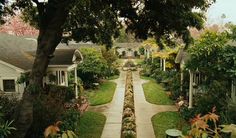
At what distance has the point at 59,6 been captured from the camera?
12.0m

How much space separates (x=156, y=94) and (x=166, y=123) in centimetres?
885

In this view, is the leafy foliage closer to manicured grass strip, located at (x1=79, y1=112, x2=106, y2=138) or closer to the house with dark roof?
the house with dark roof

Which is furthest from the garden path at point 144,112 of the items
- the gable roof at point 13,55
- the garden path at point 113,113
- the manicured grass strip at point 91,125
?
the gable roof at point 13,55

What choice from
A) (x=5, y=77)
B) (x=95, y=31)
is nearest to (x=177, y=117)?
(x=95, y=31)

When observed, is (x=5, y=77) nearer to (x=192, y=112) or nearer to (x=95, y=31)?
(x=95, y=31)

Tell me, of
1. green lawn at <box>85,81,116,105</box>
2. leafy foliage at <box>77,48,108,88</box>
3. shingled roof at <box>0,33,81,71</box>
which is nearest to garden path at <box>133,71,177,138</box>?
green lawn at <box>85,81,116,105</box>

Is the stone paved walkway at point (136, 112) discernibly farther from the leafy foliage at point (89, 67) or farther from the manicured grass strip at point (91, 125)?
the leafy foliage at point (89, 67)

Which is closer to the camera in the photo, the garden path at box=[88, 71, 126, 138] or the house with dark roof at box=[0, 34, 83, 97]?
the garden path at box=[88, 71, 126, 138]

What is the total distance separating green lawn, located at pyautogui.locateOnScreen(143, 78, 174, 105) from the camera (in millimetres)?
22708

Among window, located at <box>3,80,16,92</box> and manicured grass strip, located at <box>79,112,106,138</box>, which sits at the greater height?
window, located at <box>3,80,16,92</box>

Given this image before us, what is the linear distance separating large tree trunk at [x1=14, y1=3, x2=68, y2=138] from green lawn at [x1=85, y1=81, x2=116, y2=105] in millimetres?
10183

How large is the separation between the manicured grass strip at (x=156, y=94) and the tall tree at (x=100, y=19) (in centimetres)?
714

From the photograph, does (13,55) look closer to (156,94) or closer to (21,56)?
(21,56)

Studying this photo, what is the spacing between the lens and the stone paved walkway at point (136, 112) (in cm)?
1520
